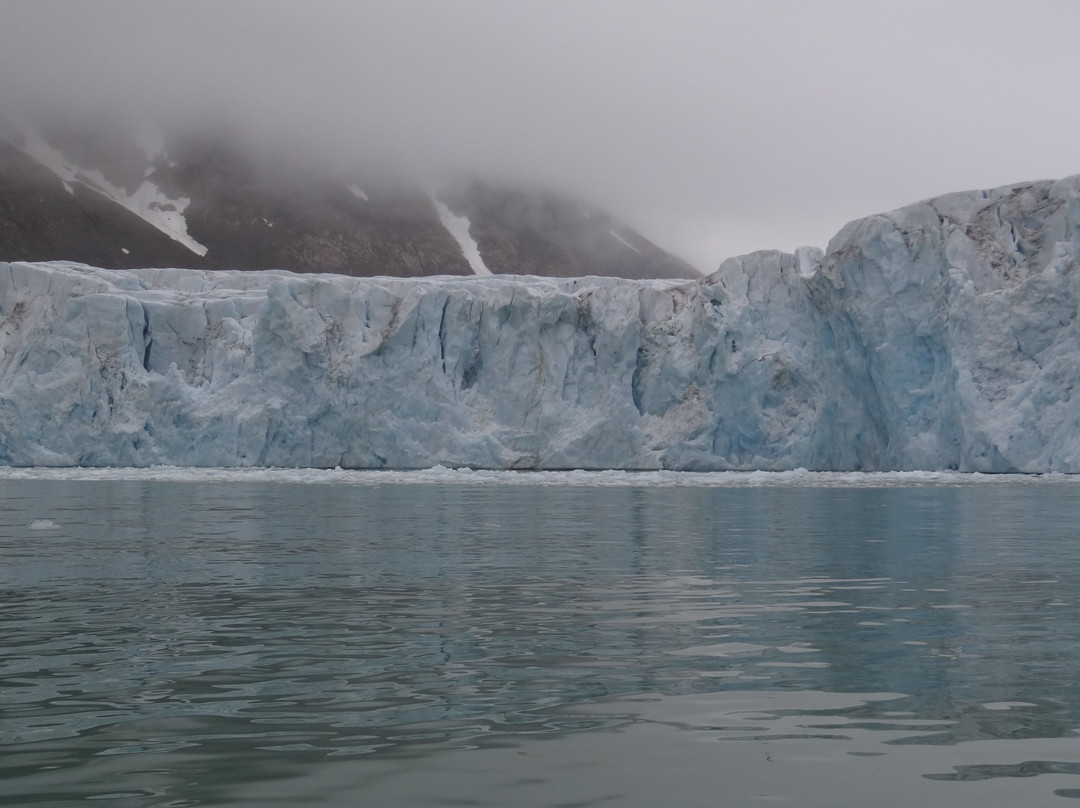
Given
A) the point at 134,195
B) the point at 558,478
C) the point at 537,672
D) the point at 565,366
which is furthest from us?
the point at 134,195

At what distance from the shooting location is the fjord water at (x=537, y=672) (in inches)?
138

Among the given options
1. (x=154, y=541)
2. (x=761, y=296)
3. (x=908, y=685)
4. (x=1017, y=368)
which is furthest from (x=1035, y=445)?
(x=908, y=685)

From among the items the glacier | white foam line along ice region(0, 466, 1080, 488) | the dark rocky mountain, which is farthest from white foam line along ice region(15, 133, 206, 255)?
white foam line along ice region(0, 466, 1080, 488)

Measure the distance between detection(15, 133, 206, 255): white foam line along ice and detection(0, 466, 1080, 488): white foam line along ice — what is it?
62.0 meters

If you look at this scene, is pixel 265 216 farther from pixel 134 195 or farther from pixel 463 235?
pixel 463 235

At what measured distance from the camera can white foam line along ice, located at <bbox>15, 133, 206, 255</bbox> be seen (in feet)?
300

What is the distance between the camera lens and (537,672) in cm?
518

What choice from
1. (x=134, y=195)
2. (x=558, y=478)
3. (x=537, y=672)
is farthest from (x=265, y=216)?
(x=537, y=672)

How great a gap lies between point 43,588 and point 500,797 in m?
5.95

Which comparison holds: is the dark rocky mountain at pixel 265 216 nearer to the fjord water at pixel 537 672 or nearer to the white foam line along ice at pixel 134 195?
the white foam line along ice at pixel 134 195

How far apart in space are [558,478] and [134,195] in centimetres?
7941

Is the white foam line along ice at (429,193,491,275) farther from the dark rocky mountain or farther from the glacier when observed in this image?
the glacier

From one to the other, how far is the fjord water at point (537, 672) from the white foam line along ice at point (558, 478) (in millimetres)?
15365

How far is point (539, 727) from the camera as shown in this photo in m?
4.14
